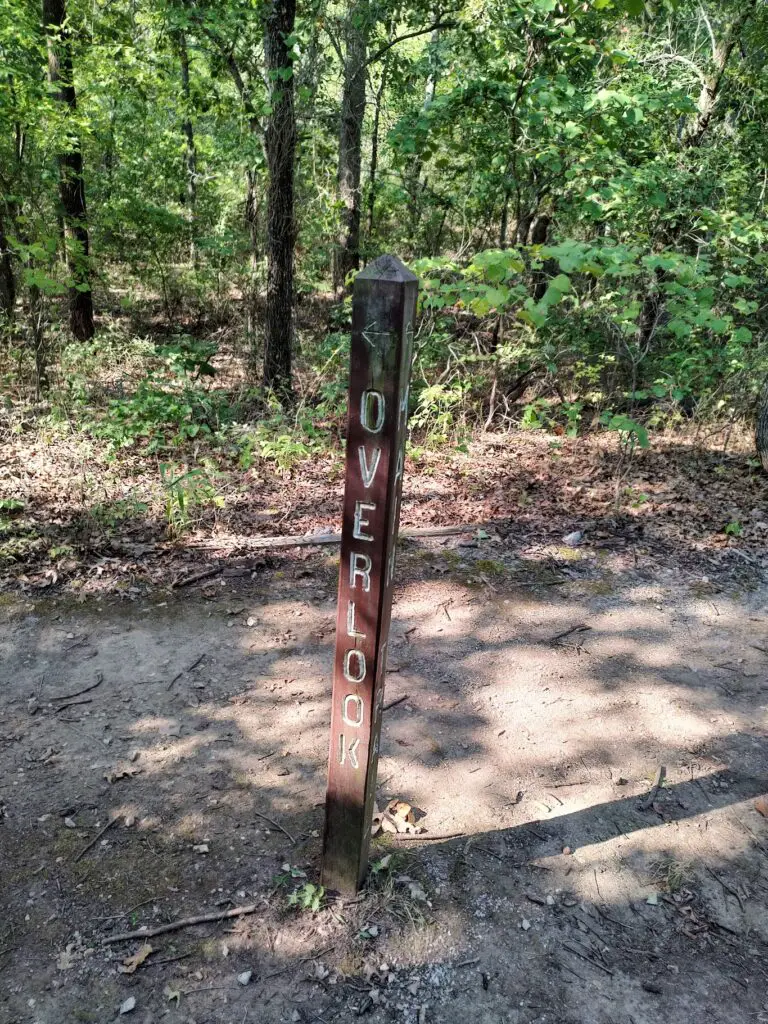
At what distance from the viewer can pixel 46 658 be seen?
4.21 m

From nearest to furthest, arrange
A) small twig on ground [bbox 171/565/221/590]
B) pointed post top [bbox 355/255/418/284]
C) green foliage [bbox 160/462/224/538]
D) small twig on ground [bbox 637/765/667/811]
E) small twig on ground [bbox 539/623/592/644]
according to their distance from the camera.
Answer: pointed post top [bbox 355/255/418/284] < small twig on ground [bbox 637/765/667/811] < small twig on ground [bbox 539/623/592/644] < small twig on ground [bbox 171/565/221/590] < green foliage [bbox 160/462/224/538]

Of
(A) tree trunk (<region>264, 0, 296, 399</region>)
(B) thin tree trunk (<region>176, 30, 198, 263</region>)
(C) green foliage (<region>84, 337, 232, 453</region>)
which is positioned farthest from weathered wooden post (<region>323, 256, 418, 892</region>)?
(B) thin tree trunk (<region>176, 30, 198, 263</region>)

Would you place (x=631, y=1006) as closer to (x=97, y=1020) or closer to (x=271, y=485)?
(x=97, y=1020)

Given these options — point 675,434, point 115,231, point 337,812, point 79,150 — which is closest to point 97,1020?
point 337,812

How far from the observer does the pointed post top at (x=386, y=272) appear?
1.91 metres

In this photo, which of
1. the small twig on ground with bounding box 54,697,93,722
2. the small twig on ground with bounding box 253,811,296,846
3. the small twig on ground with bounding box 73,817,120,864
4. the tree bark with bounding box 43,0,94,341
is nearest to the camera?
the small twig on ground with bounding box 73,817,120,864

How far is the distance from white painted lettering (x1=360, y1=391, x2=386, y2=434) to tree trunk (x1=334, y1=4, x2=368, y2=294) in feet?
27.6

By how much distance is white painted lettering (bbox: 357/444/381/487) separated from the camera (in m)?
2.08

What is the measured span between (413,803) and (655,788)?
1234 millimetres

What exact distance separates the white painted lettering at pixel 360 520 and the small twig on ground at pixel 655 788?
217cm

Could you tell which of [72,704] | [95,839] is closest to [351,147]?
[72,704]

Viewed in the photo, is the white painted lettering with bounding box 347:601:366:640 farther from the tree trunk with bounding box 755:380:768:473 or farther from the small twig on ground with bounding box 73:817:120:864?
the tree trunk with bounding box 755:380:768:473

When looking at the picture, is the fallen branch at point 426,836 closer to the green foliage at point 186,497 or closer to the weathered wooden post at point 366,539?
the weathered wooden post at point 366,539

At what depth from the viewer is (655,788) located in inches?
133
